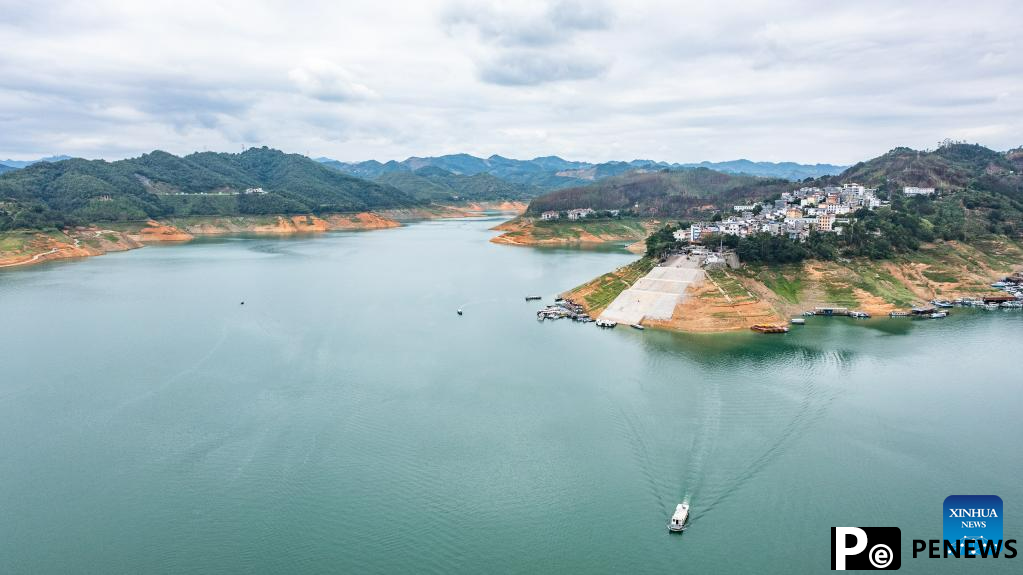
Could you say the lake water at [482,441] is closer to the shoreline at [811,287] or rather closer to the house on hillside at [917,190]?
the shoreline at [811,287]

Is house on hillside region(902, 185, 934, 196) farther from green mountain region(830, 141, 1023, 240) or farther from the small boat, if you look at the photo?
the small boat

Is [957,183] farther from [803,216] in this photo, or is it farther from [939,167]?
[803,216]

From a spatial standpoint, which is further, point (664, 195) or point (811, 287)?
point (664, 195)

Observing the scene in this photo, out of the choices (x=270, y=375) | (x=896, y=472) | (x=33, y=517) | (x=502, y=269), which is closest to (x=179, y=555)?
(x=33, y=517)

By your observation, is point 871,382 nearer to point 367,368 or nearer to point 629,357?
point 629,357

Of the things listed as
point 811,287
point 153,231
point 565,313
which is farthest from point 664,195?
point 153,231

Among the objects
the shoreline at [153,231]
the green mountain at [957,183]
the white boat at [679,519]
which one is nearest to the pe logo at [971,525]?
the white boat at [679,519]

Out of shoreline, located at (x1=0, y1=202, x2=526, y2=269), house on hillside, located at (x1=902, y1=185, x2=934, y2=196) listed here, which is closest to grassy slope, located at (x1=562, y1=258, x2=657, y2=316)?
house on hillside, located at (x1=902, y1=185, x2=934, y2=196)
